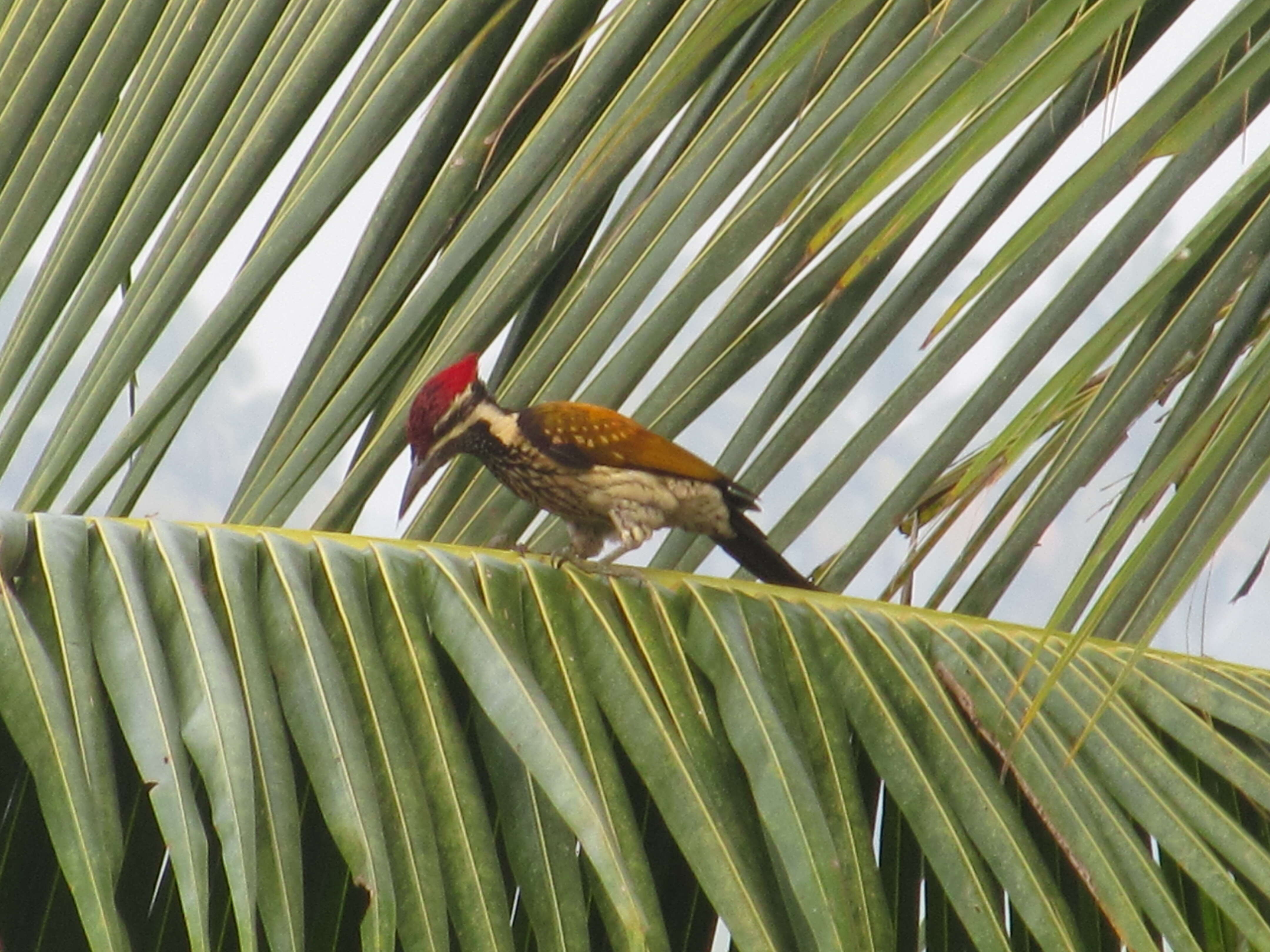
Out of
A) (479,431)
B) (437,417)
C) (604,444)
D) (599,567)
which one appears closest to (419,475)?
(479,431)

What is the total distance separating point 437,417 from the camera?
252cm

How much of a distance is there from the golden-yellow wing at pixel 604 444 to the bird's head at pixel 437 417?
31 centimetres

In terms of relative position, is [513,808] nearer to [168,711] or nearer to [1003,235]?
[168,711]

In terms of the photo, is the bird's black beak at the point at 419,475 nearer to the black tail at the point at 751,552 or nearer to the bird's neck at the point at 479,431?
the bird's neck at the point at 479,431

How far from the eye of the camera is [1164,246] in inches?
191

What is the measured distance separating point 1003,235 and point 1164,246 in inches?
82.2

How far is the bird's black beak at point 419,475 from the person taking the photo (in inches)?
105

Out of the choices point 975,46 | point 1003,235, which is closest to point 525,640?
point 975,46

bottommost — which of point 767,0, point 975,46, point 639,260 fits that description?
point 639,260

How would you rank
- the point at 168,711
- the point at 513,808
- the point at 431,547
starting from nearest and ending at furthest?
the point at 168,711
the point at 513,808
the point at 431,547

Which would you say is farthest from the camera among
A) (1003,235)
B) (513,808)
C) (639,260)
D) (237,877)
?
(1003,235)

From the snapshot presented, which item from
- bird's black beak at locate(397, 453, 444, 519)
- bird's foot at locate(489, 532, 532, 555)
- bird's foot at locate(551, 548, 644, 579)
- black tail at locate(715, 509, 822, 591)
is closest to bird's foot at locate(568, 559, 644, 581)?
bird's foot at locate(551, 548, 644, 579)

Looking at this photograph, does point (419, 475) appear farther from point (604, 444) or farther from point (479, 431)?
point (604, 444)

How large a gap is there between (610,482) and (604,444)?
0.31 ft
